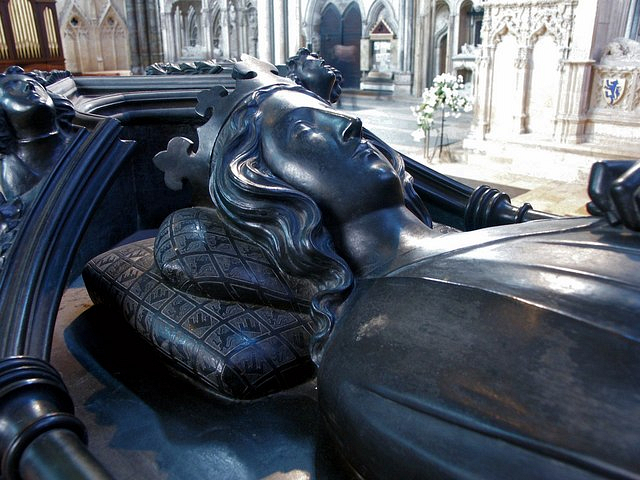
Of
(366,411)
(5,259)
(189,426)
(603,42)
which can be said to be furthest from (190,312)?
(603,42)

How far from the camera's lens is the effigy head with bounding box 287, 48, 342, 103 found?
5.82ft

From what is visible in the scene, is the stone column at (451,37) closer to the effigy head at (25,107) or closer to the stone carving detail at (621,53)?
the stone carving detail at (621,53)

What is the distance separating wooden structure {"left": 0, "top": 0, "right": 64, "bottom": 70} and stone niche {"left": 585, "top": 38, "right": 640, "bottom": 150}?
35.8 ft

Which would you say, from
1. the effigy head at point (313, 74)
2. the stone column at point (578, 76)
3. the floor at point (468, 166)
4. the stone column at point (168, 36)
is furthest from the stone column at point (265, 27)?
the effigy head at point (313, 74)

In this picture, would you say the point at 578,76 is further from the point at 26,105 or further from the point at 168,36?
the point at 168,36

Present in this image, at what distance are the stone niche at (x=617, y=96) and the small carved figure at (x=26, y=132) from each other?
Result: 6811 mm

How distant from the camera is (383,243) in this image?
106 cm

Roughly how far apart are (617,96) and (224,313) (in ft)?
23.2

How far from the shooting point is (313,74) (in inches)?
69.9

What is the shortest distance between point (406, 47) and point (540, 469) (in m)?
16.4

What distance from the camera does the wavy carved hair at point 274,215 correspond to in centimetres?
100

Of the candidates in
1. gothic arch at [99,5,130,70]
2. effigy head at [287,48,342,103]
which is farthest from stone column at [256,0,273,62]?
effigy head at [287,48,342,103]

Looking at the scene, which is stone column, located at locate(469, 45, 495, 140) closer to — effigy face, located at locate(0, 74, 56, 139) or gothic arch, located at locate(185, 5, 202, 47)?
effigy face, located at locate(0, 74, 56, 139)

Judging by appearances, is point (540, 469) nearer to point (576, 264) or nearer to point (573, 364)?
point (573, 364)
